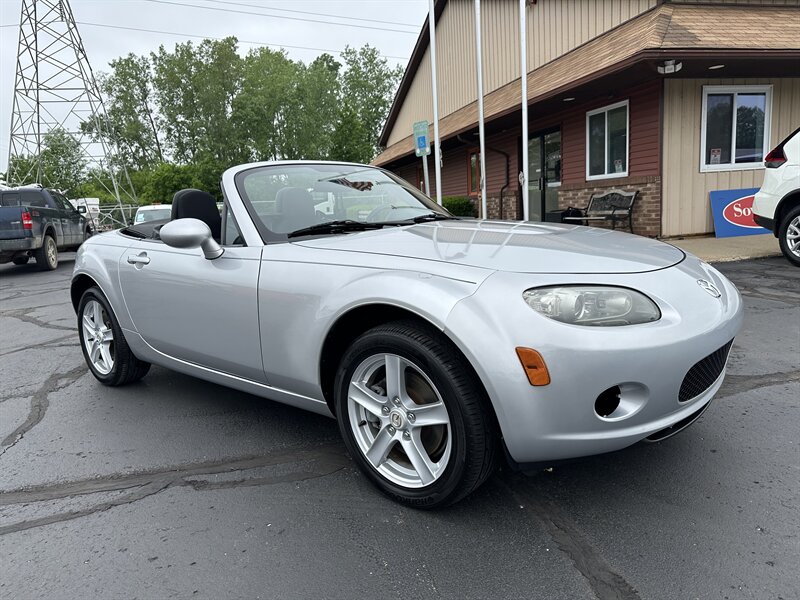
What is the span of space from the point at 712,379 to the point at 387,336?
1.31m

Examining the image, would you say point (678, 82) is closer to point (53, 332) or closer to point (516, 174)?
point (516, 174)

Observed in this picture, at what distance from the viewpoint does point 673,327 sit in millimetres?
2100

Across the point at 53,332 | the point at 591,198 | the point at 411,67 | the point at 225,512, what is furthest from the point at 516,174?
the point at 225,512

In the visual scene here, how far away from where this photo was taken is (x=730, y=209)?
1069 centimetres

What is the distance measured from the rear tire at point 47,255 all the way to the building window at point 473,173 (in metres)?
11.4

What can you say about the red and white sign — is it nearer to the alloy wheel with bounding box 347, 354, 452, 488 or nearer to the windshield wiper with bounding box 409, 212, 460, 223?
the windshield wiper with bounding box 409, 212, 460, 223

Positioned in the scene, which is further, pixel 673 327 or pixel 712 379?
pixel 712 379

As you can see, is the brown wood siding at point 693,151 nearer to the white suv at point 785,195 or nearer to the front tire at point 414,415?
the white suv at point 785,195

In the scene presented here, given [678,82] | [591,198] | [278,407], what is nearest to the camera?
[278,407]

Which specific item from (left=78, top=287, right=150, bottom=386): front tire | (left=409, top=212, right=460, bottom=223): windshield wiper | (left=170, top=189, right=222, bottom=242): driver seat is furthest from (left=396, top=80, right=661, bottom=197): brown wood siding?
(left=78, top=287, right=150, bottom=386): front tire

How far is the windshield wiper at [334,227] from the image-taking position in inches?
116

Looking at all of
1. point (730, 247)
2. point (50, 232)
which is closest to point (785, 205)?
point (730, 247)

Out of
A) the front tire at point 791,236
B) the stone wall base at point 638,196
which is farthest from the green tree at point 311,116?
the front tire at point 791,236

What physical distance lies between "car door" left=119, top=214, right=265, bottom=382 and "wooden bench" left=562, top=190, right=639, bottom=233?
28.2ft
